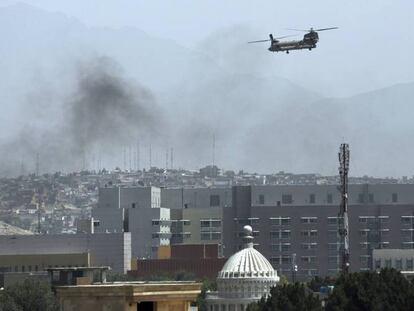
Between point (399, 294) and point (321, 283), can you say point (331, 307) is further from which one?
point (321, 283)

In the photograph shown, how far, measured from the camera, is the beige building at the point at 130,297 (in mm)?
45109

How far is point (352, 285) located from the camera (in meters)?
144

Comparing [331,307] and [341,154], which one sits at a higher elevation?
[341,154]

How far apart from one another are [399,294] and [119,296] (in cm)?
9815

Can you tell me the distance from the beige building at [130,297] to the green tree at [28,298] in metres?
88.5

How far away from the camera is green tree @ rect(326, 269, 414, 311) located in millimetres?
140000

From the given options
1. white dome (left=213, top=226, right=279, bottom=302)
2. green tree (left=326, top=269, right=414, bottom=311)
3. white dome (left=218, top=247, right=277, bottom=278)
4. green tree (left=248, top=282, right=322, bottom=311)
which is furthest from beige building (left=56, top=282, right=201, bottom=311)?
white dome (left=218, top=247, right=277, bottom=278)

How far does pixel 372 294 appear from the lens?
142 m

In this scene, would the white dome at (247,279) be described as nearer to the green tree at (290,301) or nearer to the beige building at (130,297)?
the green tree at (290,301)

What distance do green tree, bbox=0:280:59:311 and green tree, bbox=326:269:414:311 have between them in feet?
51.9

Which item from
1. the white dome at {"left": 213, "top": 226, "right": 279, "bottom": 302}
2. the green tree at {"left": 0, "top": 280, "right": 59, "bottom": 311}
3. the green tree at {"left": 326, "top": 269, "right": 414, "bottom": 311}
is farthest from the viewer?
the white dome at {"left": 213, "top": 226, "right": 279, "bottom": 302}

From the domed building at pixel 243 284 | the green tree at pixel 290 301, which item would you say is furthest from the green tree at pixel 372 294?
the domed building at pixel 243 284

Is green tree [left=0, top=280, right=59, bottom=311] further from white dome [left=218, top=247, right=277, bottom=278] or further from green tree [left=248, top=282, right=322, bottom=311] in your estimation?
white dome [left=218, top=247, right=277, bottom=278]

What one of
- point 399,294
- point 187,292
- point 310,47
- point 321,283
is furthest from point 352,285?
point 187,292
